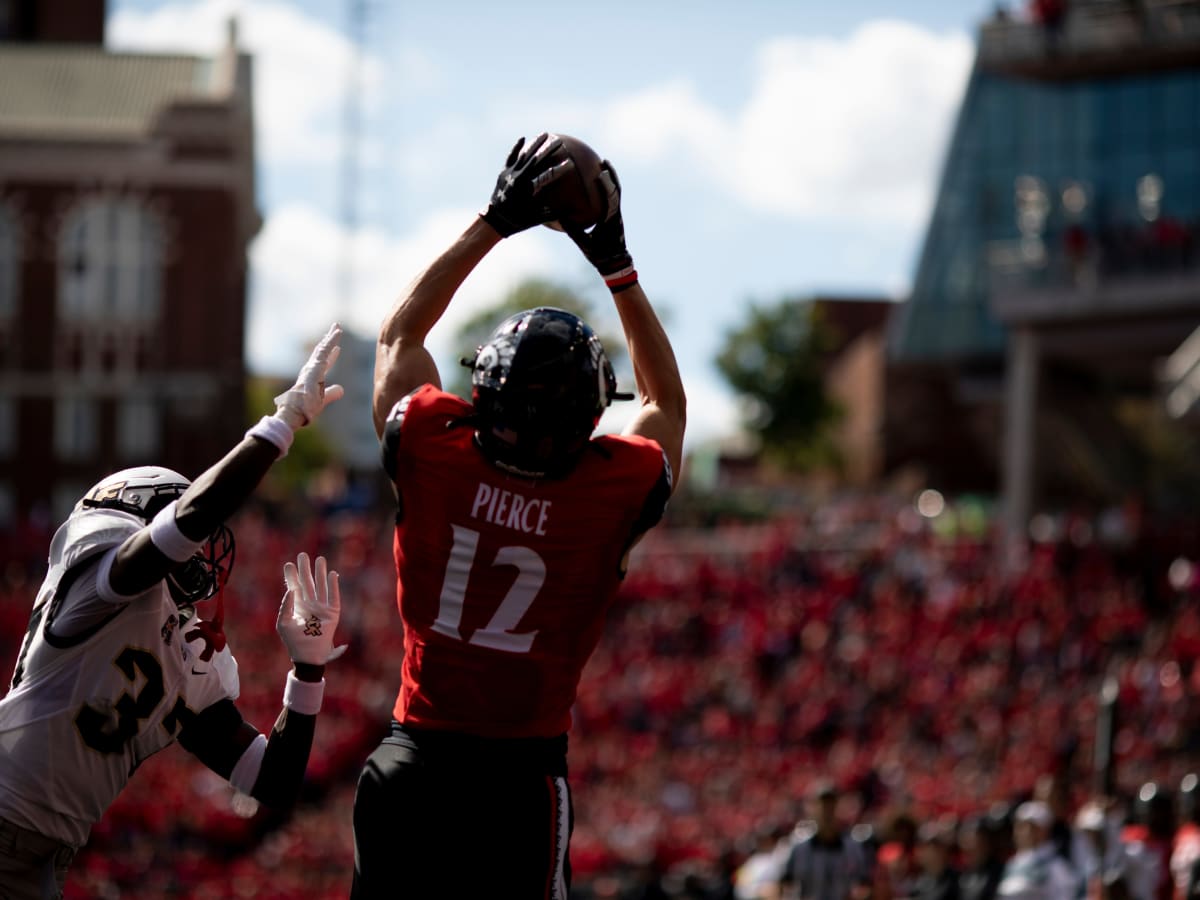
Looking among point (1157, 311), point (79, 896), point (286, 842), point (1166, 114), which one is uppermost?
point (1166, 114)

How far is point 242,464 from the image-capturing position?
3744 millimetres

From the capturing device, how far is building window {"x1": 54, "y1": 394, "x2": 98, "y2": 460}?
141 feet

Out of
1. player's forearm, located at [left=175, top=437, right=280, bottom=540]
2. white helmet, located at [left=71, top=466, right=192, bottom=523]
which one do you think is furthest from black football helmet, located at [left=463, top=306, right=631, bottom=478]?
white helmet, located at [left=71, top=466, right=192, bottom=523]

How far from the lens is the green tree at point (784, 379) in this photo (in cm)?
5675

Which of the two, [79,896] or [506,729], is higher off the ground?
[506,729]

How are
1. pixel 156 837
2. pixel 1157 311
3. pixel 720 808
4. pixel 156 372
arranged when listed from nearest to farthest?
pixel 156 837
pixel 720 808
pixel 1157 311
pixel 156 372

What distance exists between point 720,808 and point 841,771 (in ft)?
4.83

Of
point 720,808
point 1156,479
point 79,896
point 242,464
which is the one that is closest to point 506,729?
point 242,464

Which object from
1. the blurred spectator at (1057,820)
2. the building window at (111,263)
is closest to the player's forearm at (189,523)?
the blurred spectator at (1057,820)

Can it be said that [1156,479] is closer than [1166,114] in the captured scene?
Yes

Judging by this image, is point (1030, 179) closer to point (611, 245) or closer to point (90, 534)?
point (611, 245)

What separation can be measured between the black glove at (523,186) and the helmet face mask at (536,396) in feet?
1.19

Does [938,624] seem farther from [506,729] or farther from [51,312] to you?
[51,312]

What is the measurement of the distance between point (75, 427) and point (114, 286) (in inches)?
149
